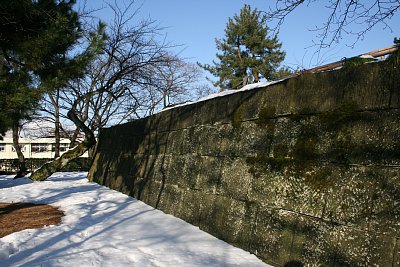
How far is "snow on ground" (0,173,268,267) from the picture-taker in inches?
134

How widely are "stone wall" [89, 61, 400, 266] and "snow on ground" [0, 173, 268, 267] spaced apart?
0.27m

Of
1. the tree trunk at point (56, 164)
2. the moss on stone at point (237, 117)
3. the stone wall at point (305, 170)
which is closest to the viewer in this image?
the stone wall at point (305, 170)

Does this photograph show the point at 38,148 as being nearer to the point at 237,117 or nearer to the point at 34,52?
the point at 34,52

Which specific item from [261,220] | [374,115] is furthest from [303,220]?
[374,115]

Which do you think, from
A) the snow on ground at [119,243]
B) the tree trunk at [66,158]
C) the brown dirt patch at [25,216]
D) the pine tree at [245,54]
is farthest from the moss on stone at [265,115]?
the pine tree at [245,54]

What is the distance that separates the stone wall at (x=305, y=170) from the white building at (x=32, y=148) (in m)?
46.4

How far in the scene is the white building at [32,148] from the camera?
47.4m

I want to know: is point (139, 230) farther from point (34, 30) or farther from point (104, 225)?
point (34, 30)

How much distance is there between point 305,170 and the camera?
313cm

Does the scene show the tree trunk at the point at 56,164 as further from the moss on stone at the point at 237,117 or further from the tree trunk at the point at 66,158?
the moss on stone at the point at 237,117

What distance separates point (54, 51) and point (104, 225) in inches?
156

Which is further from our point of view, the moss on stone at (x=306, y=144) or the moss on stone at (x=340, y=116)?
the moss on stone at (x=306, y=144)

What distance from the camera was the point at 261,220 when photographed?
3.48m

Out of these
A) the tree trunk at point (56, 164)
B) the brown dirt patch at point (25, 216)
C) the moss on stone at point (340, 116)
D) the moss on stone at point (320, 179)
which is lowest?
the brown dirt patch at point (25, 216)
